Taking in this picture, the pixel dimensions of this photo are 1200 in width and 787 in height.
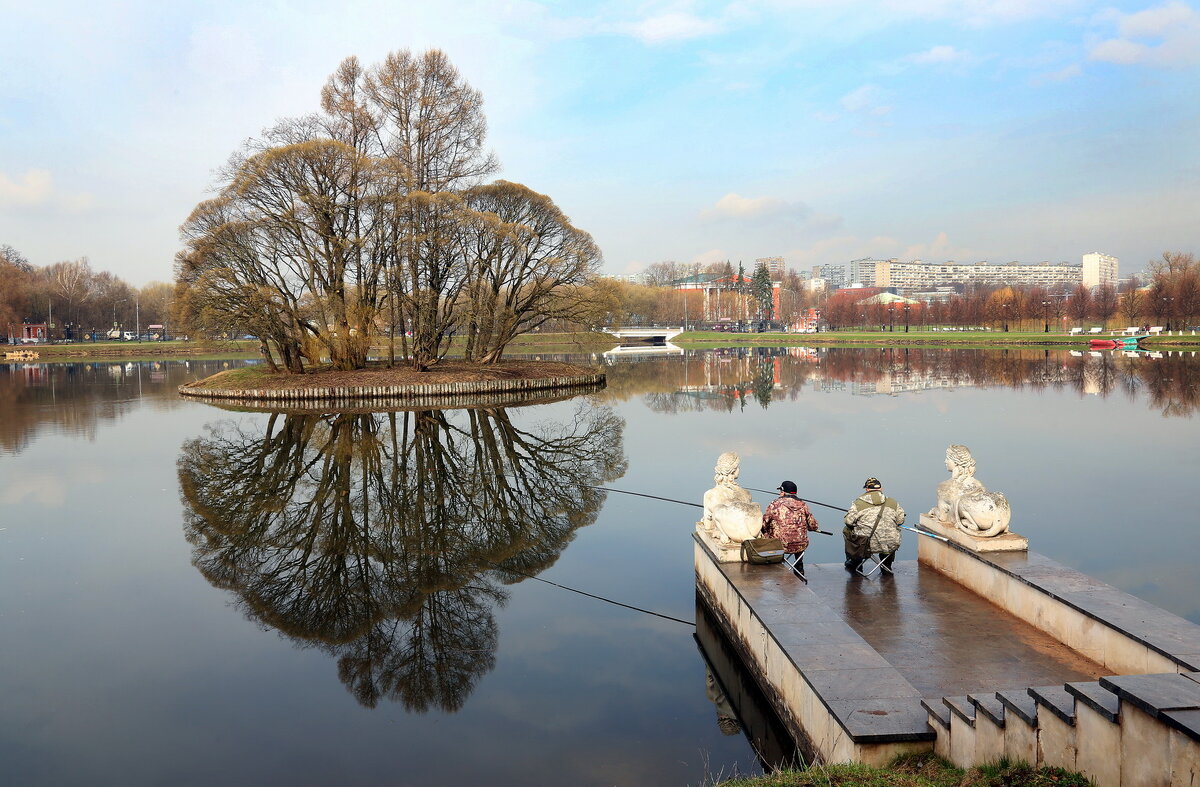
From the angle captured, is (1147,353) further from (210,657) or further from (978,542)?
(210,657)

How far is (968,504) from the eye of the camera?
30.6 feet

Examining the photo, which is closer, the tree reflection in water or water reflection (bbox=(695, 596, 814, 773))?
water reflection (bbox=(695, 596, 814, 773))

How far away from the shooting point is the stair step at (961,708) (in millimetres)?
5164

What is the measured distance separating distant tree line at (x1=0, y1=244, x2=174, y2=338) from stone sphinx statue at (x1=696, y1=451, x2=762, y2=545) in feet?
336

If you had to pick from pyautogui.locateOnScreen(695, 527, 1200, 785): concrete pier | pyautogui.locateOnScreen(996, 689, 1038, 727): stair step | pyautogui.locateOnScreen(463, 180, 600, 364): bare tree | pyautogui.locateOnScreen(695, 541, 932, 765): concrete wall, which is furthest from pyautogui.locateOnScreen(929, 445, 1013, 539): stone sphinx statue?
pyautogui.locateOnScreen(463, 180, 600, 364): bare tree

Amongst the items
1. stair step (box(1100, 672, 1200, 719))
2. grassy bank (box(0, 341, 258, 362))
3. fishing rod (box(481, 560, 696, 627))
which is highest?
grassy bank (box(0, 341, 258, 362))

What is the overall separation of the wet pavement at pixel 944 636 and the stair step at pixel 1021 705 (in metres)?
1.52

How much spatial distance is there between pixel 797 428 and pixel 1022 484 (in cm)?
898

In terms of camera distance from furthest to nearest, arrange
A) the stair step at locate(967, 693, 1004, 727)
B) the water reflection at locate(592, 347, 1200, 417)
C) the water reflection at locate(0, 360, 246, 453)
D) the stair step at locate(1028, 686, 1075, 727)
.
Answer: the water reflection at locate(592, 347, 1200, 417) < the water reflection at locate(0, 360, 246, 453) < the stair step at locate(967, 693, 1004, 727) < the stair step at locate(1028, 686, 1075, 727)

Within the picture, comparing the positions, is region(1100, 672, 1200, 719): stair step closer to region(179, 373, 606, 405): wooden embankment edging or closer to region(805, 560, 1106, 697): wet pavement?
region(805, 560, 1106, 697): wet pavement

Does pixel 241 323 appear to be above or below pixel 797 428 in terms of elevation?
above

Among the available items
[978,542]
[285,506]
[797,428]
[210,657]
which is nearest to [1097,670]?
[978,542]

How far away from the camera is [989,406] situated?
29.3 metres

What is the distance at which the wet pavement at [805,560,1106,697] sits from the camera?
6.83m
